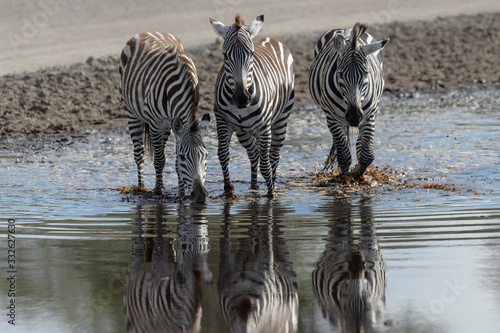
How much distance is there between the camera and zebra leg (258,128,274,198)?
31.3ft

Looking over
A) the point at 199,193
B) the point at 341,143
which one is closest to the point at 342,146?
the point at 341,143

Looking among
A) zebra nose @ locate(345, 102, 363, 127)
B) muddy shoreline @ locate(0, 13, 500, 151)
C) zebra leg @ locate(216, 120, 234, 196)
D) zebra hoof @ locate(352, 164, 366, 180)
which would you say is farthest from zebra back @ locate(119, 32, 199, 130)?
muddy shoreline @ locate(0, 13, 500, 151)

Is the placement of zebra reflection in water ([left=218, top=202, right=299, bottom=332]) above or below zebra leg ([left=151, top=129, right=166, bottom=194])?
below

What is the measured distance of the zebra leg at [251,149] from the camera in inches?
384

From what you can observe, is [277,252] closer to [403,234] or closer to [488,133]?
[403,234]

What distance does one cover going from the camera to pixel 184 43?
811 inches

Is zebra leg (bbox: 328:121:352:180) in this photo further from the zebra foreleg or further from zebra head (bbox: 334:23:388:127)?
zebra head (bbox: 334:23:388:127)

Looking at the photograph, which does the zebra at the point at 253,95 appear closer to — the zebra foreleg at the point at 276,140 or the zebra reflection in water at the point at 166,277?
the zebra foreleg at the point at 276,140

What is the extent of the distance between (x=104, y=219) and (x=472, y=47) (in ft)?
46.1

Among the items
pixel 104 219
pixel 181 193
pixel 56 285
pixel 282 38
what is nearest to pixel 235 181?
pixel 181 193

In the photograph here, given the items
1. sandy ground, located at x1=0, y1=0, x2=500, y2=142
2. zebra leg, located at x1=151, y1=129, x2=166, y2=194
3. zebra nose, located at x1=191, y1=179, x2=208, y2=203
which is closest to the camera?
zebra nose, located at x1=191, y1=179, x2=208, y2=203

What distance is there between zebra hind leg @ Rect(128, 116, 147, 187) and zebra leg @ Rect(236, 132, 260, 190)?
4.48 ft

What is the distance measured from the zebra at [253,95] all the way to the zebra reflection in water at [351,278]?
172 cm

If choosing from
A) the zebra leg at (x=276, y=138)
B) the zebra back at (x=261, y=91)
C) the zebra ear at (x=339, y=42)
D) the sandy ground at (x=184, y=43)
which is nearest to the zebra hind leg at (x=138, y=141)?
the zebra back at (x=261, y=91)
